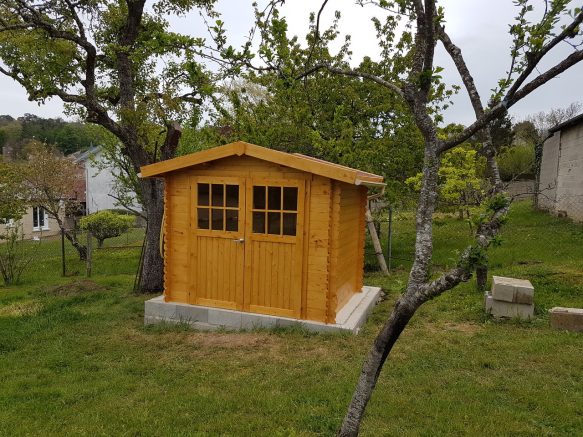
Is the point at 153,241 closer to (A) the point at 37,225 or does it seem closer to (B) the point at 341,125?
(B) the point at 341,125

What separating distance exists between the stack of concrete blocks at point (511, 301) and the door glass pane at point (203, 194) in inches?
181

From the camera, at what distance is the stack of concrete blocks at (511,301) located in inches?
253

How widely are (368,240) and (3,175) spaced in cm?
1187

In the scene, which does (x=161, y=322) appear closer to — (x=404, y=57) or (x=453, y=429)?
(x=453, y=429)

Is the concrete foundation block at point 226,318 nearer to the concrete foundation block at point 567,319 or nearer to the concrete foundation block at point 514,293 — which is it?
the concrete foundation block at point 514,293

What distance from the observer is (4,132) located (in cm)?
4506

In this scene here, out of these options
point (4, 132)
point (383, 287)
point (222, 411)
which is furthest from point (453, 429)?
point (4, 132)

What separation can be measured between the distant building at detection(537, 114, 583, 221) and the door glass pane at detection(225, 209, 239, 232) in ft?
38.0

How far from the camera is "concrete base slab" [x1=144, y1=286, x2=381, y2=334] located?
6.20m

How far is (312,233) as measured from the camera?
243 inches

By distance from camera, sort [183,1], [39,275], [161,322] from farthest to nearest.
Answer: [39,275] < [183,1] < [161,322]

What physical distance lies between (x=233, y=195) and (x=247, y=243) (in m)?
0.76

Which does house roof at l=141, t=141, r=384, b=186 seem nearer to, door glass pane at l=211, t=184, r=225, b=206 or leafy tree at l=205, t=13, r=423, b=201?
door glass pane at l=211, t=184, r=225, b=206

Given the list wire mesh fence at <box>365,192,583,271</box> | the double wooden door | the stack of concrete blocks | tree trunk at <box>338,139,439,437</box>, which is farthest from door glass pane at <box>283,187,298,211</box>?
wire mesh fence at <box>365,192,583,271</box>
